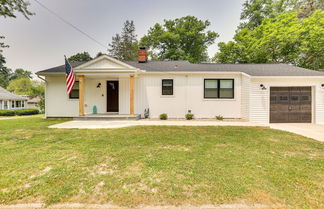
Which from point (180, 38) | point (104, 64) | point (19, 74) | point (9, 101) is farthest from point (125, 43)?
point (19, 74)

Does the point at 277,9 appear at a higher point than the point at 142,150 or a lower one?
higher

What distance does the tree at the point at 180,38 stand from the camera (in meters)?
27.0

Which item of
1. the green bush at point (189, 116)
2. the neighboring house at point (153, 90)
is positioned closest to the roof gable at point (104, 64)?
the neighboring house at point (153, 90)

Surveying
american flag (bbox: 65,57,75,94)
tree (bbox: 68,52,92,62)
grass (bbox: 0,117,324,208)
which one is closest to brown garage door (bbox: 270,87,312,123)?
grass (bbox: 0,117,324,208)

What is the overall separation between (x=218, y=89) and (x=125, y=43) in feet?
107

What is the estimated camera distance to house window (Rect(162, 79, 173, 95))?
416 inches

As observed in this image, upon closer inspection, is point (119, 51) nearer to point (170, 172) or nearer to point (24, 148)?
point (24, 148)

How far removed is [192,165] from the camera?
328 centimetres

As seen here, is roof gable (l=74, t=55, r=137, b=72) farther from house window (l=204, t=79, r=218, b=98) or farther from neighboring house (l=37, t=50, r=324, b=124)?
house window (l=204, t=79, r=218, b=98)

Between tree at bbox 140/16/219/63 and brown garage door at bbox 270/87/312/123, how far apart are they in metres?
19.0

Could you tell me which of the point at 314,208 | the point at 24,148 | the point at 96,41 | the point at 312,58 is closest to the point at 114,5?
the point at 96,41

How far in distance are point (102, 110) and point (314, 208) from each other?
11.0m

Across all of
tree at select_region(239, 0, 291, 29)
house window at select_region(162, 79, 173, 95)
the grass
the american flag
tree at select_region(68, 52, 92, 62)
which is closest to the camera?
the grass

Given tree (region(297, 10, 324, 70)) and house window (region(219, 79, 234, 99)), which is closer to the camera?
house window (region(219, 79, 234, 99))
